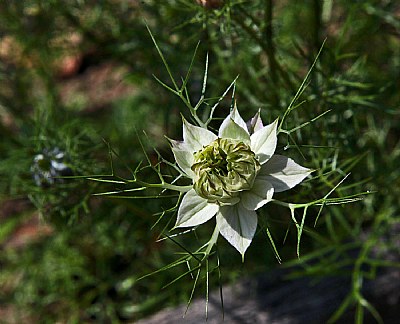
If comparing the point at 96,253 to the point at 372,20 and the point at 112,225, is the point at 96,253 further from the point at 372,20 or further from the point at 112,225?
the point at 372,20

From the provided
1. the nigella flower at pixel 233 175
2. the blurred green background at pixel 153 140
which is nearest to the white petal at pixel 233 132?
the nigella flower at pixel 233 175

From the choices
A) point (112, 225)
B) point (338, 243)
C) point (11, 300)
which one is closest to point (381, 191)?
point (338, 243)

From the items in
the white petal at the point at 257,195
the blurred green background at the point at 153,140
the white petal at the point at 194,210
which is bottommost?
the blurred green background at the point at 153,140

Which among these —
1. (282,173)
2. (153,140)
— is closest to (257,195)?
(282,173)

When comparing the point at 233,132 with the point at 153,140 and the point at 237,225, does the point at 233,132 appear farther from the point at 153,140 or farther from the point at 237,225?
the point at 153,140

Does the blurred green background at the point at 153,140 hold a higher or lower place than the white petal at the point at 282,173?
lower

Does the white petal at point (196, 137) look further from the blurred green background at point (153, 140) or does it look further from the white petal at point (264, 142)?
the blurred green background at point (153, 140)

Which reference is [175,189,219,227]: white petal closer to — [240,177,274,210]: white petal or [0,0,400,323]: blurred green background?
[240,177,274,210]: white petal
